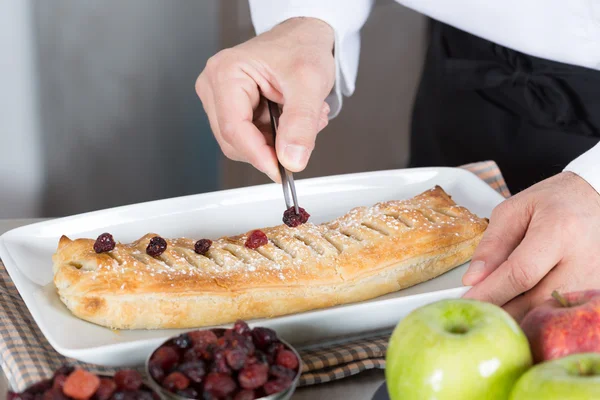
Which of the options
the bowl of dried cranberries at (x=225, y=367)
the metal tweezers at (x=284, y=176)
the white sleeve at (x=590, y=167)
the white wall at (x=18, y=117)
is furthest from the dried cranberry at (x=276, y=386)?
the white wall at (x=18, y=117)

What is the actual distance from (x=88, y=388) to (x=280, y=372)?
0.26 metres

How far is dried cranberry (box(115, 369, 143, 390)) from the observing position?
97cm

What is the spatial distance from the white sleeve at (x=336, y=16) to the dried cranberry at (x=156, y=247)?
0.79 metres

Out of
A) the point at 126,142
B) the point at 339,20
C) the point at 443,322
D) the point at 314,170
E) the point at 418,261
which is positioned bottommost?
the point at 314,170

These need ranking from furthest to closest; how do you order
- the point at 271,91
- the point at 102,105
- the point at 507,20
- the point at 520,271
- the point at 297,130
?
1. the point at 102,105
2. the point at 507,20
3. the point at 271,91
4. the point at 297,130
5. the point at 520,271

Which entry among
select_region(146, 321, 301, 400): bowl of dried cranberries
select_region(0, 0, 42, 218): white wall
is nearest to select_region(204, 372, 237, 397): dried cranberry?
select_region(146, 321, 301, 400): bowl of dried cranberries

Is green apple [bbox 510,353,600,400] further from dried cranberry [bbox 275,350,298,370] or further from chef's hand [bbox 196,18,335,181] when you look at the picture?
chef's hand [bbox 196,18,335,181]

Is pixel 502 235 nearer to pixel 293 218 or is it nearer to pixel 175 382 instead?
pixel 293 218

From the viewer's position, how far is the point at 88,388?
3.10 feet

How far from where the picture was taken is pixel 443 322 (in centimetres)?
102

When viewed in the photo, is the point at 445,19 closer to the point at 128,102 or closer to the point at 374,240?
the point at 374,240

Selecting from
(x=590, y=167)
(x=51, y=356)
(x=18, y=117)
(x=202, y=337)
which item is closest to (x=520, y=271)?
(x=590, y=167)

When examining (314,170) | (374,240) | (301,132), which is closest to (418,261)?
(374,240)

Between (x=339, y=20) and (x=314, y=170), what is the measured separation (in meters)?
2.53
